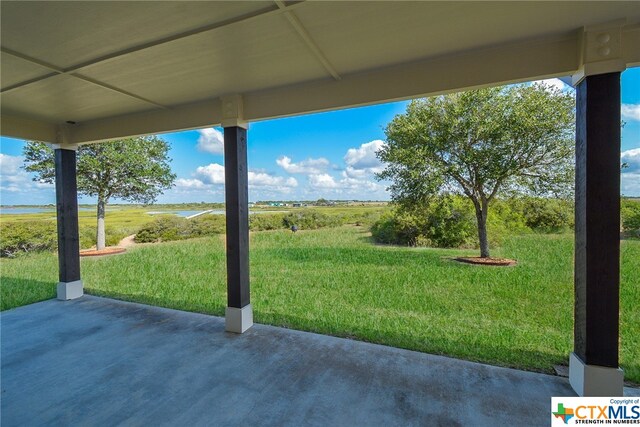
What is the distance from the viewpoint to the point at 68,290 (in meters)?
4.44

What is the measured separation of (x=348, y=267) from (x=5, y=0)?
6.26 m

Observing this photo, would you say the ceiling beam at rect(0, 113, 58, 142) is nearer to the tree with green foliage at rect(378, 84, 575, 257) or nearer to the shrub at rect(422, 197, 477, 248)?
the tree with green foliage at rect(378, 84, 575, 257)

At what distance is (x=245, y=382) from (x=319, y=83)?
110 inches

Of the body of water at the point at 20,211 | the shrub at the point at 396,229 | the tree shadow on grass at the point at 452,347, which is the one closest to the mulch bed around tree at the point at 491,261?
the shrub at the point at 396,229

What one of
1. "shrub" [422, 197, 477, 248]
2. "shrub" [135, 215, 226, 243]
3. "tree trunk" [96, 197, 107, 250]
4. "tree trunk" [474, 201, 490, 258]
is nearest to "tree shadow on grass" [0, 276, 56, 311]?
"tree trunk" [96, 197, 107, 250]

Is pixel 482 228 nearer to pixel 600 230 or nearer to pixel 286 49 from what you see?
pixel 600 230

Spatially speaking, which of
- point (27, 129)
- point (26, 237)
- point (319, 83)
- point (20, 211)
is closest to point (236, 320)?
point (319, 83)

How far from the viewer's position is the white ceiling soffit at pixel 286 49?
5.65 feet

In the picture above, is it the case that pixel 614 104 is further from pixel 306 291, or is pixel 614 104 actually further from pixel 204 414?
pixel 306 291

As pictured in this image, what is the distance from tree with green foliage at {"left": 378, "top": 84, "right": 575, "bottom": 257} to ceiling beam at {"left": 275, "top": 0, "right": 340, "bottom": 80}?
4659 mm

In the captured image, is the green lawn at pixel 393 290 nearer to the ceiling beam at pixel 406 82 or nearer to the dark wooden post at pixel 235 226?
the dark wooden post at pixel 235 226

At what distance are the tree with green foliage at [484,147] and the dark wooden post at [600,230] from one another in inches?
178

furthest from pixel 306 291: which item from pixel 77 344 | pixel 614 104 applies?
pixel 614 104

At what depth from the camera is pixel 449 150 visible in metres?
6.55
